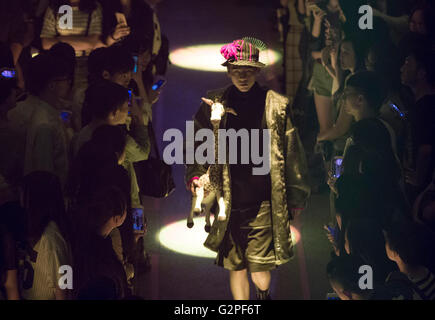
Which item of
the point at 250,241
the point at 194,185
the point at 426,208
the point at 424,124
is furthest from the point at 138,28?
the point at 426,208

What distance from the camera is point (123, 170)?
16.4 ft

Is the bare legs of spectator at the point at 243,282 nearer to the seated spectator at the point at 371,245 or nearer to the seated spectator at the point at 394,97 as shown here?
the seated spectator at the point at 371,245

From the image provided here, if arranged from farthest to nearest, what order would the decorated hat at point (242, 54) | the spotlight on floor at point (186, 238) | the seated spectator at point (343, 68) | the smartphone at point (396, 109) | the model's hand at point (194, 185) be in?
1. the spotlight on floor at point (186, 238)
2. the seated spectator at point (343, 68)
3. the model's hand at point (194, 185)
4. the decorated hat at point (242, 54)
5. the smartphone at point (396, 109)

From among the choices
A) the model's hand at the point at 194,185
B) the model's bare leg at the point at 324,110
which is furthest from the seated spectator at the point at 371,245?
the model's bare leg at the point at 324,110

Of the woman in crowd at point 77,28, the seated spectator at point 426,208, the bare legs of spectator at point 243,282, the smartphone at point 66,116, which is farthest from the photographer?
the woman in crowd at point 77,28

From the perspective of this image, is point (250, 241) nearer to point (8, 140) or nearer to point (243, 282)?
point (243, 282)

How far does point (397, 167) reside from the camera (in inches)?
204

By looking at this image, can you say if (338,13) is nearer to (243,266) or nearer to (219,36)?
(243,266)

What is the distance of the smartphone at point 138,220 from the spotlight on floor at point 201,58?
263 inches

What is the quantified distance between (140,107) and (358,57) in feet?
5.58

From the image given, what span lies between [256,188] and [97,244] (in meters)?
1.40

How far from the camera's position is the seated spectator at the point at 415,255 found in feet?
16.2

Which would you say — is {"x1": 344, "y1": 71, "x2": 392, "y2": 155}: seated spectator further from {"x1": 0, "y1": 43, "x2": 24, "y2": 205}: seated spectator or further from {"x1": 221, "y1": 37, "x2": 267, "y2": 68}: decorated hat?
{"x1": 0, "y1": 43, "x2": 24, "y2": 205}: seated spectator
